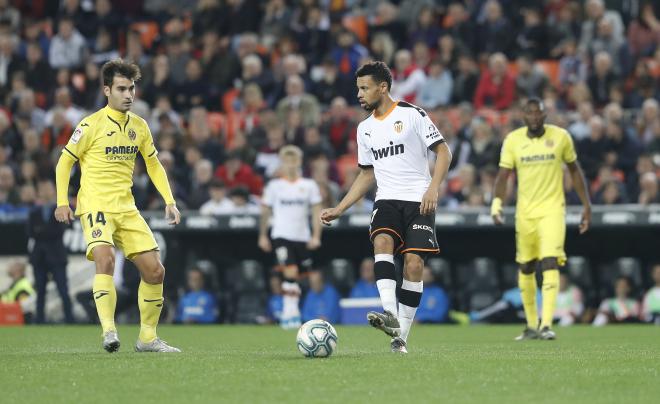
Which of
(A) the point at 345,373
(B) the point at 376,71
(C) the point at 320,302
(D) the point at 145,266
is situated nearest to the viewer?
(A) the point at 345,373

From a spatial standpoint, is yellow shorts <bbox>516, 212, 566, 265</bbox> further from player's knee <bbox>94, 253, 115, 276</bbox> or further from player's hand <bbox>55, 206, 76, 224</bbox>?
player's hand <bbox>55, 206, 76, 224</bbox>

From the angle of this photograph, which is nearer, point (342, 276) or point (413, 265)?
point (413, 265)

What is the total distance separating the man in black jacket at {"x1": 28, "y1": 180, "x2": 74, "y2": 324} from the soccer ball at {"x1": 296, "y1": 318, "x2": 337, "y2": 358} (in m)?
9.24

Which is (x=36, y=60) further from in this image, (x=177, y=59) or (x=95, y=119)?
(x=95, y=119)

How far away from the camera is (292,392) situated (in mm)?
6902

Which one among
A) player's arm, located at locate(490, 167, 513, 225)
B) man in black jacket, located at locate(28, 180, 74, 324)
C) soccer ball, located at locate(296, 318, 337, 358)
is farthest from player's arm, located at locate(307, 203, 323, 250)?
soccer ball, located at locate(296, 318, 337, 358)

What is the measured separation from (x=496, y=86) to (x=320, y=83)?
121 inches

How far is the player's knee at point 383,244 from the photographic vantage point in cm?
954

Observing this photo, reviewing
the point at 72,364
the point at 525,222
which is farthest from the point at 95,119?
the point at 525,222

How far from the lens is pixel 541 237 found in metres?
12.7

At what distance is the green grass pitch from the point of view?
677cm

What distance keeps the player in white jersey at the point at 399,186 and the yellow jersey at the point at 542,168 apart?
3295 millimetres

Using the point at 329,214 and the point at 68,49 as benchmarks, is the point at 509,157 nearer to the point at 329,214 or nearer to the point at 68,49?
the point at 329,214

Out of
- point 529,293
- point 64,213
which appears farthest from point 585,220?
point 64,213
